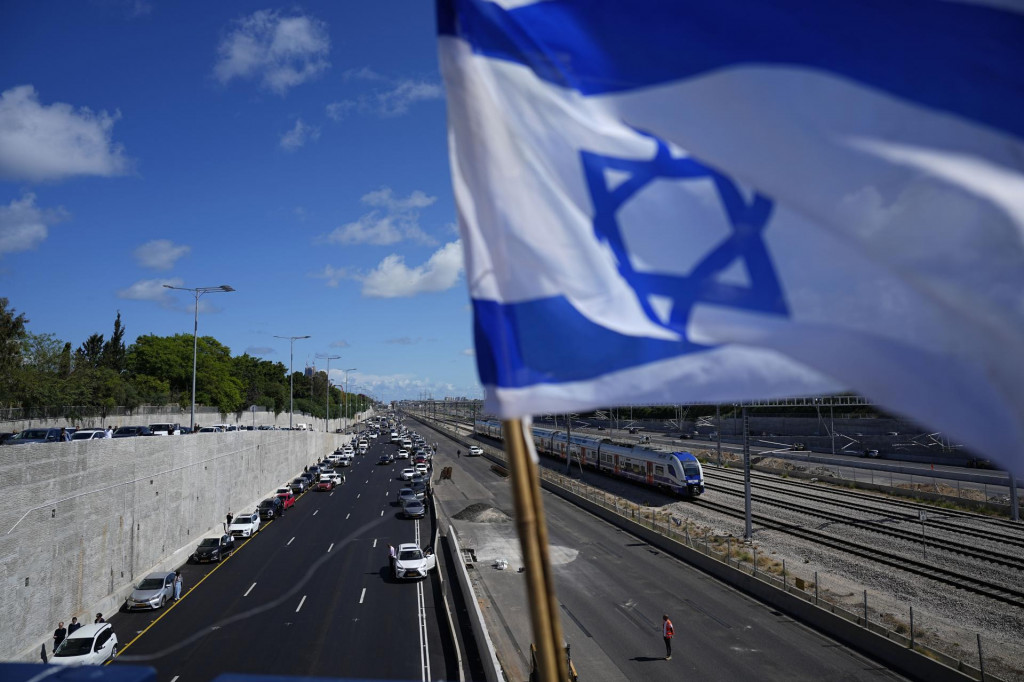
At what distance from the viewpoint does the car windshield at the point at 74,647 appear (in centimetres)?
1590

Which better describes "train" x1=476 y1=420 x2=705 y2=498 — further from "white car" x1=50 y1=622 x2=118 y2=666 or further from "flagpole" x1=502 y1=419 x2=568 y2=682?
"flagpole" x1=502 y1=419 x2=568 y2=682

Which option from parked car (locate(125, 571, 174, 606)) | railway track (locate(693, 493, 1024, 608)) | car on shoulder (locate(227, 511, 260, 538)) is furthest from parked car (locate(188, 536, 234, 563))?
railway track (locate(693, 493, 1024, 608))

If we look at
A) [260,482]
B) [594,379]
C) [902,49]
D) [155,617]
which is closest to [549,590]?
[594,379]

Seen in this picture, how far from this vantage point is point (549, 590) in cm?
248

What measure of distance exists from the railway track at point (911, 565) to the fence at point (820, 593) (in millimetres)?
3074

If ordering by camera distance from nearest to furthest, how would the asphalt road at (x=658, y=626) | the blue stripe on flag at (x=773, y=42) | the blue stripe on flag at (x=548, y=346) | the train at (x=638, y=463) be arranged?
the blue stripe on flag at (x=773, y=42), the blue stripe on flag at (x=548, y=346), the asphalt road at (x=658, y=626), the train at (x=638, y=463)

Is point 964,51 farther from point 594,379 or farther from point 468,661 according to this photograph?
point 468,661

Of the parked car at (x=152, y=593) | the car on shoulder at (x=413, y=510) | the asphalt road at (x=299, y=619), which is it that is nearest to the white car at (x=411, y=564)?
the asphalt road at (x=299, y=619)

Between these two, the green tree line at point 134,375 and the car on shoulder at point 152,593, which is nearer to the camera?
the car on shoulder at point 152,593

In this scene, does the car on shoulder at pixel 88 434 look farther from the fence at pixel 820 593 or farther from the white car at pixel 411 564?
the fence at pixel 820 593

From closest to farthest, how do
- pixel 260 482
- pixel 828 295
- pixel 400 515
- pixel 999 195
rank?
pixel 999 195 → pixel 828 295 → pixel 400 515 → pixel 260 482

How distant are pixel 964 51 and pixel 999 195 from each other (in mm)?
675

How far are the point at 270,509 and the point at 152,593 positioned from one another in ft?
57.9

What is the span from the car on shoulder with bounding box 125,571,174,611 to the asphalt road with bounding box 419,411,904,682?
1113 centimetres
